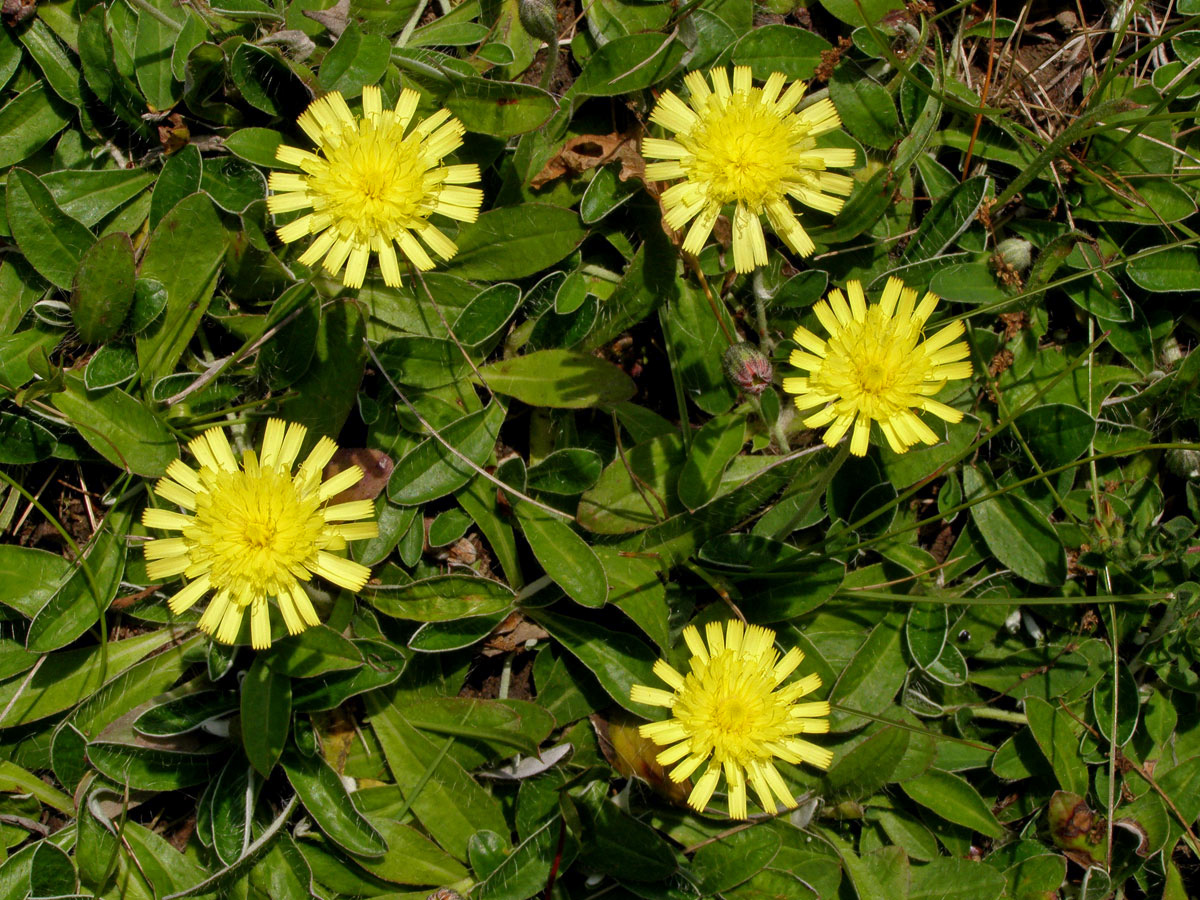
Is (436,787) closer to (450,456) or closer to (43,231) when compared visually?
(450,456)

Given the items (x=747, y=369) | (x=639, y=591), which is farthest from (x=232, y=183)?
(x=639, y=591)

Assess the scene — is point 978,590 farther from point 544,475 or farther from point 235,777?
point 235,777

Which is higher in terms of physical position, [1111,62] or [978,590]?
[1111,62]

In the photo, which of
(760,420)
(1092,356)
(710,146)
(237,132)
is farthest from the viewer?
(1092,356)

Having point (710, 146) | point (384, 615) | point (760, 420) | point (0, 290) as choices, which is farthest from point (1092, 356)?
point (0, 290)

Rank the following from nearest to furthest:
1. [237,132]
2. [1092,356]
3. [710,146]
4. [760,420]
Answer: [710,146] < [237,132] < [760,420] < [1092,356]

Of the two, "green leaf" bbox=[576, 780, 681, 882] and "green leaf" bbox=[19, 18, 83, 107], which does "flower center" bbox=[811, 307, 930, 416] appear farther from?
"green leaf" bbox=[19, 18, 83, 107]
